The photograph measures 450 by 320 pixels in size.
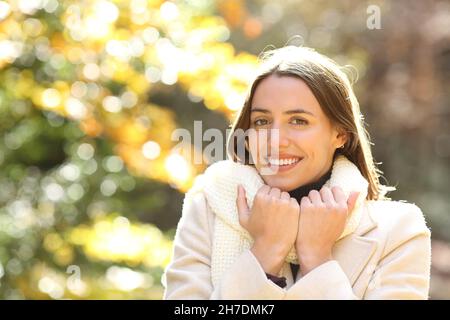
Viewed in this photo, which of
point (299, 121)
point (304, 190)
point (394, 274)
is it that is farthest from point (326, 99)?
point (394, 274)

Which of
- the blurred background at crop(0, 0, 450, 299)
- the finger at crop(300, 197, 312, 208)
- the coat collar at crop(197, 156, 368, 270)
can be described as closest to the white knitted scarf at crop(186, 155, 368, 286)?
the coat collar at crop(197, 156, 368, 270)

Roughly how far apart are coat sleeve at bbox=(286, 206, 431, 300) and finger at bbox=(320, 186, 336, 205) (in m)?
0.16

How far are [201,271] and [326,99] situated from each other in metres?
0.54

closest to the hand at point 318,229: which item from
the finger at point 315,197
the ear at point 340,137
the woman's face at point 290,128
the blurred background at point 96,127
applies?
the finger at point 315,197

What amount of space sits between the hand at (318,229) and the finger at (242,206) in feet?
0.47

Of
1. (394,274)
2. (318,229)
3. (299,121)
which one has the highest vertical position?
(299,121)

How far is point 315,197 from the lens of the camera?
1.91 metres

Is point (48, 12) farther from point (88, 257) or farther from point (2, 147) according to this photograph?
point (88, 257)

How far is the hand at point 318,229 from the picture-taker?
72.9 inches

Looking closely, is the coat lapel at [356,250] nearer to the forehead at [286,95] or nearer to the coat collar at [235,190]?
the coat collar at [235,190]

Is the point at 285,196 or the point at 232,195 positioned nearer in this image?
the point at 285,196

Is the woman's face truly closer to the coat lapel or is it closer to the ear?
the ear

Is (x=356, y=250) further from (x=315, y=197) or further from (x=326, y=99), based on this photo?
(x=326, y=99)

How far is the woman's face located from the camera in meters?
1.92
